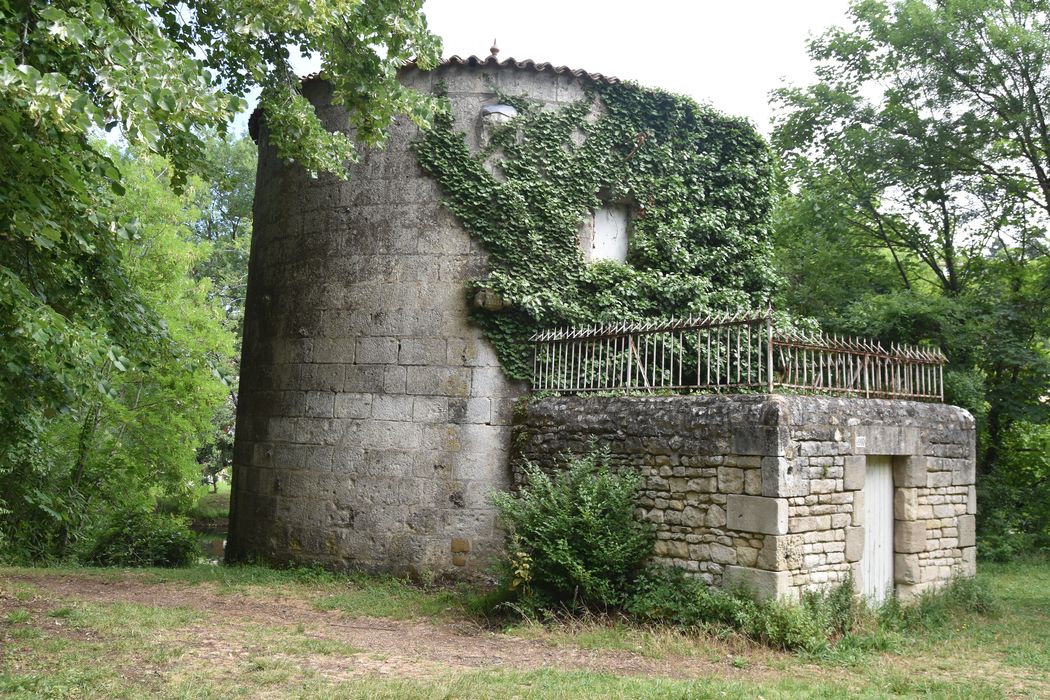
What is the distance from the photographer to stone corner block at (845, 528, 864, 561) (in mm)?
8023

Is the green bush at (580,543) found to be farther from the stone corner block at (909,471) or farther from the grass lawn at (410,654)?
the stone corner block at (909,471)

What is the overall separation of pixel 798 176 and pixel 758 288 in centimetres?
772

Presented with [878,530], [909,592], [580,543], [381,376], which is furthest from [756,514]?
[381,376]

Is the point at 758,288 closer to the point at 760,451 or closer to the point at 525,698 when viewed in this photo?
the point at 760,451

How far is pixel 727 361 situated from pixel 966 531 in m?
3.99

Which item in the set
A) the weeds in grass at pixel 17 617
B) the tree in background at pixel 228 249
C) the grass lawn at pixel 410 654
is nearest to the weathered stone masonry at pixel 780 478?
Result: the grass lawn at pixel 410 654

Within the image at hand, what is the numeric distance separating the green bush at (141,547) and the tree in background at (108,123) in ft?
8.24

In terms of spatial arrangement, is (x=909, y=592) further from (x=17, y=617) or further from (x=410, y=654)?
(x=17, y=617)

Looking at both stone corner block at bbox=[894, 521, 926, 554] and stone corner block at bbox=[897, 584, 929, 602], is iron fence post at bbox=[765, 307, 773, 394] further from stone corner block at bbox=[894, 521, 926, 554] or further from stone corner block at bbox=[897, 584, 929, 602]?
stone corner block at bbox=[897, 584, 929, 602]

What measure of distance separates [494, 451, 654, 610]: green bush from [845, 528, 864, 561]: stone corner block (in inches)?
73.5

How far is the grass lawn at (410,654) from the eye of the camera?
18.7 ft

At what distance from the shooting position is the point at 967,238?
58.5ft

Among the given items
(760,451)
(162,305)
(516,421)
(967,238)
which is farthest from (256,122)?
(967,238)

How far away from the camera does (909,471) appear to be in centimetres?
888
